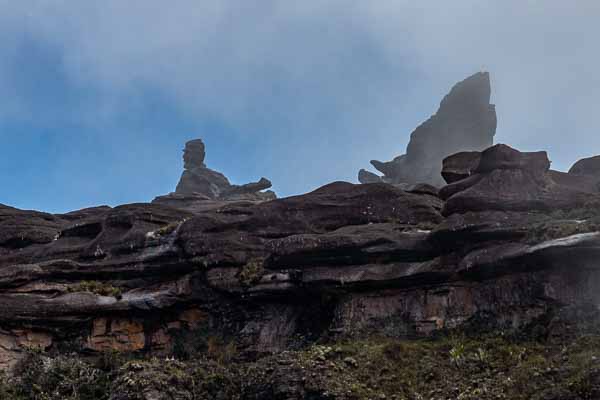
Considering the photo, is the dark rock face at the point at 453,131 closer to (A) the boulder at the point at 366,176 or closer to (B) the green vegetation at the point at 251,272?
(A) the boulder at the point at 366,176

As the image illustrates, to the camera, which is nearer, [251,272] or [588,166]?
[251,272]

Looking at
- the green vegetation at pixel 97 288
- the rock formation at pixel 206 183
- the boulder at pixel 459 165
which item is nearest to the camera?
the green vegetation at pixel 97 288

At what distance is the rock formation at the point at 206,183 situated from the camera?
3228 inches

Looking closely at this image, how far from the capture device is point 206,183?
89625 mm

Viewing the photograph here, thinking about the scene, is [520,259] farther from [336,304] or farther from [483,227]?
[336,304]

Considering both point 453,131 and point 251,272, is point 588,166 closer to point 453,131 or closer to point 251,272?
point 251,272

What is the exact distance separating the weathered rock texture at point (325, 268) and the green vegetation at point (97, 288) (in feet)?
0.20

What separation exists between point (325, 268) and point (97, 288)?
10.1 metres

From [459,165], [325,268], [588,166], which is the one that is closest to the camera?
[325,268]

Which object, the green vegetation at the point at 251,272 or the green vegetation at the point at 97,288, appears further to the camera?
the green vegetation at the point at 97,288

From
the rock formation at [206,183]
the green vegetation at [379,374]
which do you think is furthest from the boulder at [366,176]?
the green vegetation at [379,374]

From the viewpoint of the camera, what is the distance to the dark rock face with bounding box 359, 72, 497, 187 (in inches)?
4124

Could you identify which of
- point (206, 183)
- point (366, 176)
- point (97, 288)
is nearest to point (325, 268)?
point (97, 288)

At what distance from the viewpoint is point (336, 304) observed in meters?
28.7
